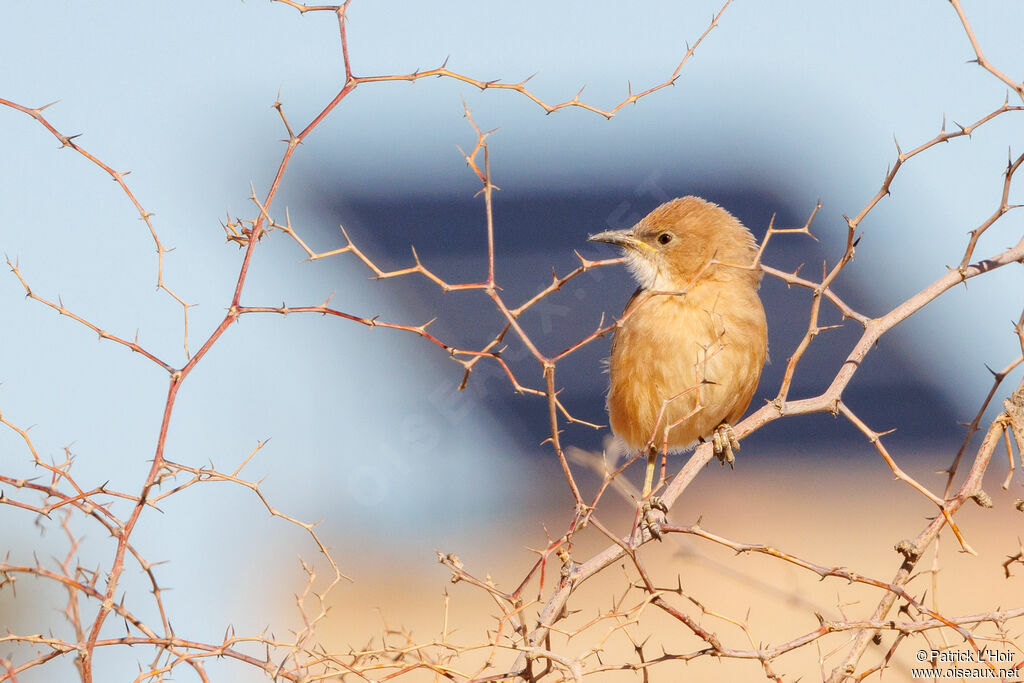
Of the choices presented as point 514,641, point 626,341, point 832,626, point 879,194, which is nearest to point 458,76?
point 879,194

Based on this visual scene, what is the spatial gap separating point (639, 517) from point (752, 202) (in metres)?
12.0

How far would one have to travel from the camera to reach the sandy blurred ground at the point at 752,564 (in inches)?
397

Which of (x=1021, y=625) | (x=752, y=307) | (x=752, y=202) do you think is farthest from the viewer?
(x=752, y=202)

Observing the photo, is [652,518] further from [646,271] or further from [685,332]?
[646,271]

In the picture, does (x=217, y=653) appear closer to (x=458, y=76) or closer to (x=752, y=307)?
(x=458, y=76)

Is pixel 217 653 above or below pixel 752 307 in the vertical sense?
below

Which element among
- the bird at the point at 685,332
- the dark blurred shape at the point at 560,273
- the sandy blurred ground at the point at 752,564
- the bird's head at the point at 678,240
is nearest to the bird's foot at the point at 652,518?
the bird at the point at 685,332

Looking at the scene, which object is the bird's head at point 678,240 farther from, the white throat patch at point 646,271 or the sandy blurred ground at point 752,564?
the sandy blurred ground at point 752,564

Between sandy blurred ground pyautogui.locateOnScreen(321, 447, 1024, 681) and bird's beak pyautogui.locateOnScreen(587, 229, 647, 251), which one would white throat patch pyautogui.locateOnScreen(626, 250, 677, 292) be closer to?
bird's beak pyautogui.locateOnScreen(587, 229, 647, 251)

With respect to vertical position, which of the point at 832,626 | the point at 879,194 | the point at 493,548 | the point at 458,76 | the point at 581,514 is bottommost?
the point at 832,626

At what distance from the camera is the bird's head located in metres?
4.63

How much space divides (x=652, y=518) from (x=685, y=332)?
88cm

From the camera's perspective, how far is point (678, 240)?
4.68m

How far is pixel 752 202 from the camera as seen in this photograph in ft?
45.8
